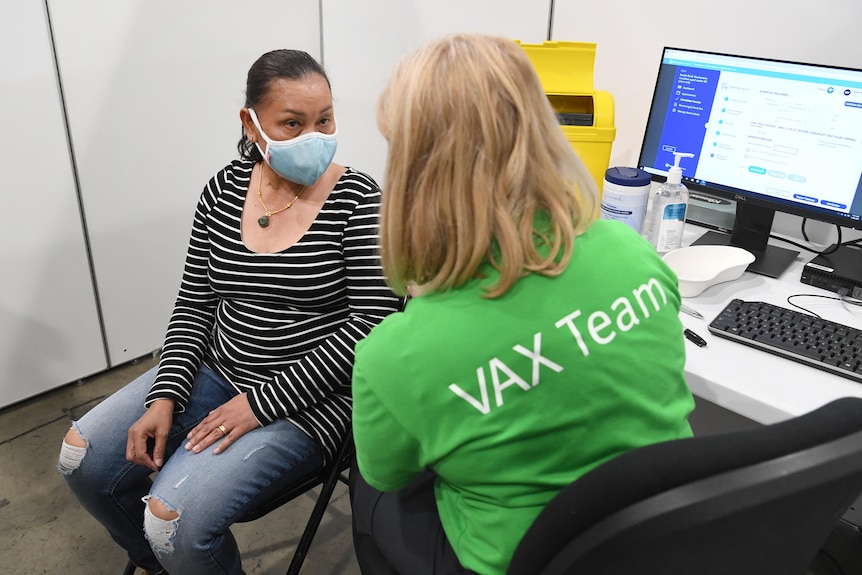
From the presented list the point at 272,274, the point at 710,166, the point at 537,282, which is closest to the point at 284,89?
the point at 272,274

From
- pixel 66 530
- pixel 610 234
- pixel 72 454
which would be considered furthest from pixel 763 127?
pixel 66 530

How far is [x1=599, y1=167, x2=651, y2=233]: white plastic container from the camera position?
1626 millimetres

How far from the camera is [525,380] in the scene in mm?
802

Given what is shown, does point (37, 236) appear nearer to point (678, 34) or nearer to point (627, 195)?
point (627, 195)

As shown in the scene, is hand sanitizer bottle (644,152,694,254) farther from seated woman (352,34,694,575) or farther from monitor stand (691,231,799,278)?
seated woman (352,34,694,575)

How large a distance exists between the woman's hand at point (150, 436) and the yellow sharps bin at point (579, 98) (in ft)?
3.72

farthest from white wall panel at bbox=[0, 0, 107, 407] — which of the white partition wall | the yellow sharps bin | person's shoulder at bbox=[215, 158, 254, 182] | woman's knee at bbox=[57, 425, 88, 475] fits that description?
the yellow sharps bin

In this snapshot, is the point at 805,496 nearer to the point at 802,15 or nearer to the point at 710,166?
the point at 710,166

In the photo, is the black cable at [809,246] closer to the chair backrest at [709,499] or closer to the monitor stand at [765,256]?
the monitor stand at [765,256]

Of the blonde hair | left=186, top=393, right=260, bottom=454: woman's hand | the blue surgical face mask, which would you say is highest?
the blonde hair

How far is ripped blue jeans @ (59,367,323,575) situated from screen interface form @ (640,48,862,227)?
110cm

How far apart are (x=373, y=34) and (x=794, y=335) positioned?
73.1 inches

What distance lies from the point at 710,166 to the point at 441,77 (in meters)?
1.03

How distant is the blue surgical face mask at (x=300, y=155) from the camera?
1387 millimetres
